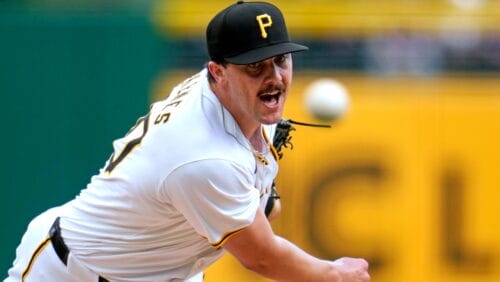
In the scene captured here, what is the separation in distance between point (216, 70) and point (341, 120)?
151 inches

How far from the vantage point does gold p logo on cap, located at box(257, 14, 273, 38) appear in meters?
4.13

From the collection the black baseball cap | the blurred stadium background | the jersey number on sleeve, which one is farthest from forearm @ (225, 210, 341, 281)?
the blurred stadium background

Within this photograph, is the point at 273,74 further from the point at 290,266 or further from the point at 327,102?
the point at 327,102

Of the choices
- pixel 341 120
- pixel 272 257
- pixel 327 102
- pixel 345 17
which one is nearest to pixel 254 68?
pixel 272 257

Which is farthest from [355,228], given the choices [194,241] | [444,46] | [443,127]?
[194,241]

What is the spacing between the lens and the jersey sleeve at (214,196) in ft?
13.5

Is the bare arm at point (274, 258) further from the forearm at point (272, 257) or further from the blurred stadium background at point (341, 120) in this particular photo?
the blurred stadium background at point (341, 120)

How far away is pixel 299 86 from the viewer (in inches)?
317

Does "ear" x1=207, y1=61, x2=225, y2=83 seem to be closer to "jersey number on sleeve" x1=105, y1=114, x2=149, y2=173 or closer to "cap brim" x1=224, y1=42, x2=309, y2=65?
"cap brim" x1=224, y1=42, x2=309, y2=65

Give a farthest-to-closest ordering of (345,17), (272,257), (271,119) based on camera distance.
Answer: (345,17), (272,257), (271,119)

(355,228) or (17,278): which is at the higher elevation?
(17,278)

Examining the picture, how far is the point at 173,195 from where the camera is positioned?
4.19 metres

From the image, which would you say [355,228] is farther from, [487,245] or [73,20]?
[73,20]

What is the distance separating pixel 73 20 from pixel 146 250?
384 cm
